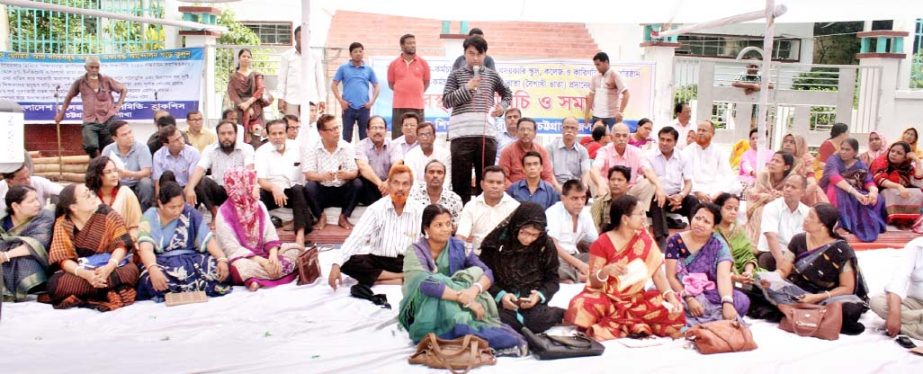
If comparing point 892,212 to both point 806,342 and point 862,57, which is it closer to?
point 806,342

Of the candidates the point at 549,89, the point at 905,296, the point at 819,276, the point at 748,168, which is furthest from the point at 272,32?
the point at 905,296

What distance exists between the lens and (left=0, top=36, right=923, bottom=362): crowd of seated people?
4.63 m

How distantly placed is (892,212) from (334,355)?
5737 millimetres

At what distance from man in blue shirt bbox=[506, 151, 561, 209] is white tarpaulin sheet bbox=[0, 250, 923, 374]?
1.27 meters

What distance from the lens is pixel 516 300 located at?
4625 mm

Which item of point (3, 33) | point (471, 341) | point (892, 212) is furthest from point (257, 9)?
point (471, 341)

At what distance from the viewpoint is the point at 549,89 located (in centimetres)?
1004

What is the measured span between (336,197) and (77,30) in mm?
5382

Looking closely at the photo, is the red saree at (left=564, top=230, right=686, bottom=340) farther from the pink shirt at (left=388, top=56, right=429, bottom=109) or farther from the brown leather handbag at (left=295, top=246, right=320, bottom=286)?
the pink shirt at (left=388, top=56, right=429, bottom=109)

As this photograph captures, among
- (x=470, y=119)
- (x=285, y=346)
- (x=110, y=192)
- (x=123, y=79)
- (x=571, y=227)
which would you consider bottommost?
(x=285, y=346)

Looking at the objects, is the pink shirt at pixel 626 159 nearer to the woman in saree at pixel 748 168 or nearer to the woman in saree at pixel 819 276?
the woman in saree at pixel 748 168

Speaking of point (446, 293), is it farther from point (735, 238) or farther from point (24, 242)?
point (24, 242)

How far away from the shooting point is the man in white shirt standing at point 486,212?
223 inches

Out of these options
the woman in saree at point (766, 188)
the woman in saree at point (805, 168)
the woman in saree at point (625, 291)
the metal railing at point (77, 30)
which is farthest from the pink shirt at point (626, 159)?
the metal railing at point (77, 30)
